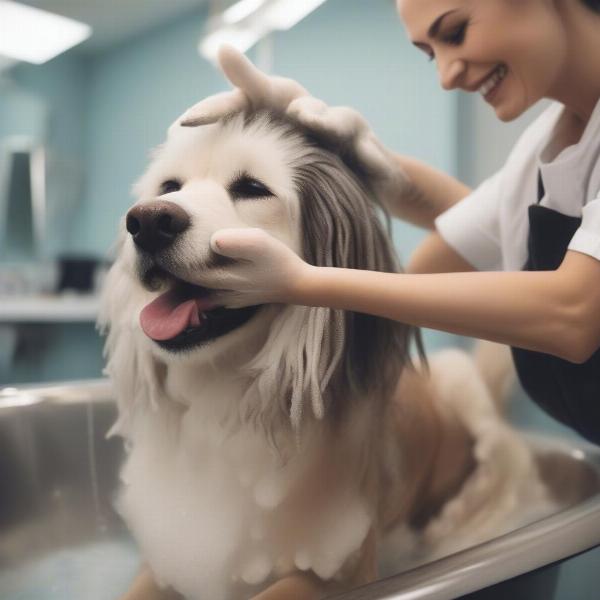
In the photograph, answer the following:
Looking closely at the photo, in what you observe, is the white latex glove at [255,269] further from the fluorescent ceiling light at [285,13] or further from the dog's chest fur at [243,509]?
the fluorescent ceiling light at [285,13]

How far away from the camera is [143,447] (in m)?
0.64

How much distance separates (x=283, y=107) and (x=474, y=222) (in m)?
0.31

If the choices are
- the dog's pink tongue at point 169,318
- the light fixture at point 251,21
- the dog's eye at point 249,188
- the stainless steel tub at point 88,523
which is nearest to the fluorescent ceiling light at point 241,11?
the light fixture at point 251,21

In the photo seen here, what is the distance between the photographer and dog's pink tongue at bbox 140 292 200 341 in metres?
0.52

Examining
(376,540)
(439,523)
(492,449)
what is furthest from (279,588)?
(492,449)

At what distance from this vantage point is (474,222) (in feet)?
2.61

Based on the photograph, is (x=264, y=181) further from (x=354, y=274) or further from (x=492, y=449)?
(x=492, y=449)

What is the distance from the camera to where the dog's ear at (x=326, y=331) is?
1.83ft

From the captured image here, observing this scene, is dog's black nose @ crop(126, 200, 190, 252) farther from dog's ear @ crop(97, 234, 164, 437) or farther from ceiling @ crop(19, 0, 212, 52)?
ceiling @ crop(19, 0, 212, 52)

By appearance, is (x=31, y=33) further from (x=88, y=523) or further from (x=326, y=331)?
(x=326, y=331)

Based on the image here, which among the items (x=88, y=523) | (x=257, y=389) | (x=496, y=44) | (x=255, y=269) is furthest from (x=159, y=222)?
(x=88, y=523)

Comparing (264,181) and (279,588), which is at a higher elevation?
(264,181)

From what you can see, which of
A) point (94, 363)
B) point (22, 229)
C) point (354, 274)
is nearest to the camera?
point (354, 274)

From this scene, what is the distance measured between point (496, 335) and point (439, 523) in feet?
1.42
